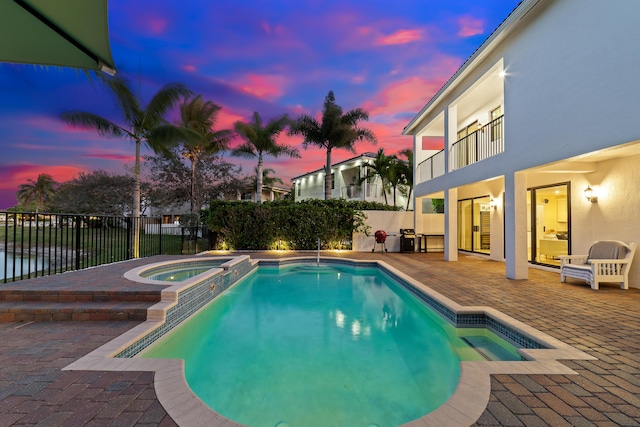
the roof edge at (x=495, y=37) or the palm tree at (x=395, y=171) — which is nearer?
the roof edge at (x=495, y=37)

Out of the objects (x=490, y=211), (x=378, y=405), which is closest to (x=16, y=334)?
(x=378, y=405)

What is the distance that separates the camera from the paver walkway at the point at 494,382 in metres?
2.19

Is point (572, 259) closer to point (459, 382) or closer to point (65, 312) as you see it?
point (459, 382)

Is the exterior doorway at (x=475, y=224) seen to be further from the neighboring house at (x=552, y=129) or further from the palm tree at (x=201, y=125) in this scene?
the palm tree at (x=201, y=125)

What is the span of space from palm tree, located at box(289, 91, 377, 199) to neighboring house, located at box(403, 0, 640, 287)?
7.66 metres

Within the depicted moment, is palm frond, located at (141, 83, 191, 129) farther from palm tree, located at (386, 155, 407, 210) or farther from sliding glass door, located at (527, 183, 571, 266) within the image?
sliding glass door, located at (527, 183, 571, 266)

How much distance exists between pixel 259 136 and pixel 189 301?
48.7 ft

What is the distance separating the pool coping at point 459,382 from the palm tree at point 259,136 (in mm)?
15283

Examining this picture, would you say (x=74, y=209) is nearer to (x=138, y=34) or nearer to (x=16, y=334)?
(x=138, y=34)

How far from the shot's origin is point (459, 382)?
2689mm

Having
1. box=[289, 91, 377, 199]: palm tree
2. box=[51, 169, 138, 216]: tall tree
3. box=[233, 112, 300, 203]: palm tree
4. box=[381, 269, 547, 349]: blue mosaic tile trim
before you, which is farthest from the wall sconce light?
box=[51, 169, 138, 216]: tall tree

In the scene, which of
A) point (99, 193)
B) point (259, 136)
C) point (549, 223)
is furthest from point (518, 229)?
point (99, 193)

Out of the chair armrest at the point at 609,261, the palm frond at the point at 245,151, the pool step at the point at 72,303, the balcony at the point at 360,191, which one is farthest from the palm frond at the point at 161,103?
the chair armrest at the point at 609,261

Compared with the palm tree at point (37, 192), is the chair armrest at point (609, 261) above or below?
below
